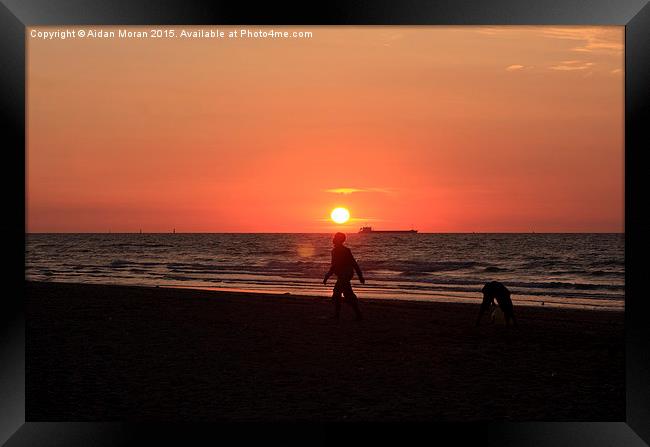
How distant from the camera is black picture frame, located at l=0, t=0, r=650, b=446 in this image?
5258 millimetres

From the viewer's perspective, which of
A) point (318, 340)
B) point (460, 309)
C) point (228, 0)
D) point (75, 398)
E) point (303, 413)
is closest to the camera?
point (228, 0)

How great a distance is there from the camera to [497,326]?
13.3 m

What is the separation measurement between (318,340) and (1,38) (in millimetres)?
7150

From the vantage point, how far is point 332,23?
529 centimetres

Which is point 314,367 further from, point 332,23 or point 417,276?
point 417,276

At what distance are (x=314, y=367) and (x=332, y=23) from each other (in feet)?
16.1

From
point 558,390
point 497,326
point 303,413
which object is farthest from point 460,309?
point 303,413

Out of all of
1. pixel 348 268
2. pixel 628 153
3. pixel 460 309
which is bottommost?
pixel 460 309

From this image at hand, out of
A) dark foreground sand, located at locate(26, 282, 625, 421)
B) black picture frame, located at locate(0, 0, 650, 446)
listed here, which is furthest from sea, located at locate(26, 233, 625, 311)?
black picture frame, located at locate(0, 0, 650, 446)

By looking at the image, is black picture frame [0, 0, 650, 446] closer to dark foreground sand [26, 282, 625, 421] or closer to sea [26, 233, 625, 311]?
dark foreground sand [26, 282, 625, 421]

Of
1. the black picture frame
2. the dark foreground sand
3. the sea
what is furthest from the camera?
the sea

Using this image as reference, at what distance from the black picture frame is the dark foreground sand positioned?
49.9 inches

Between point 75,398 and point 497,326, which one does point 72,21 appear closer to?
point 75,398

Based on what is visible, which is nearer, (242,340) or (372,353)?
(372,353)
